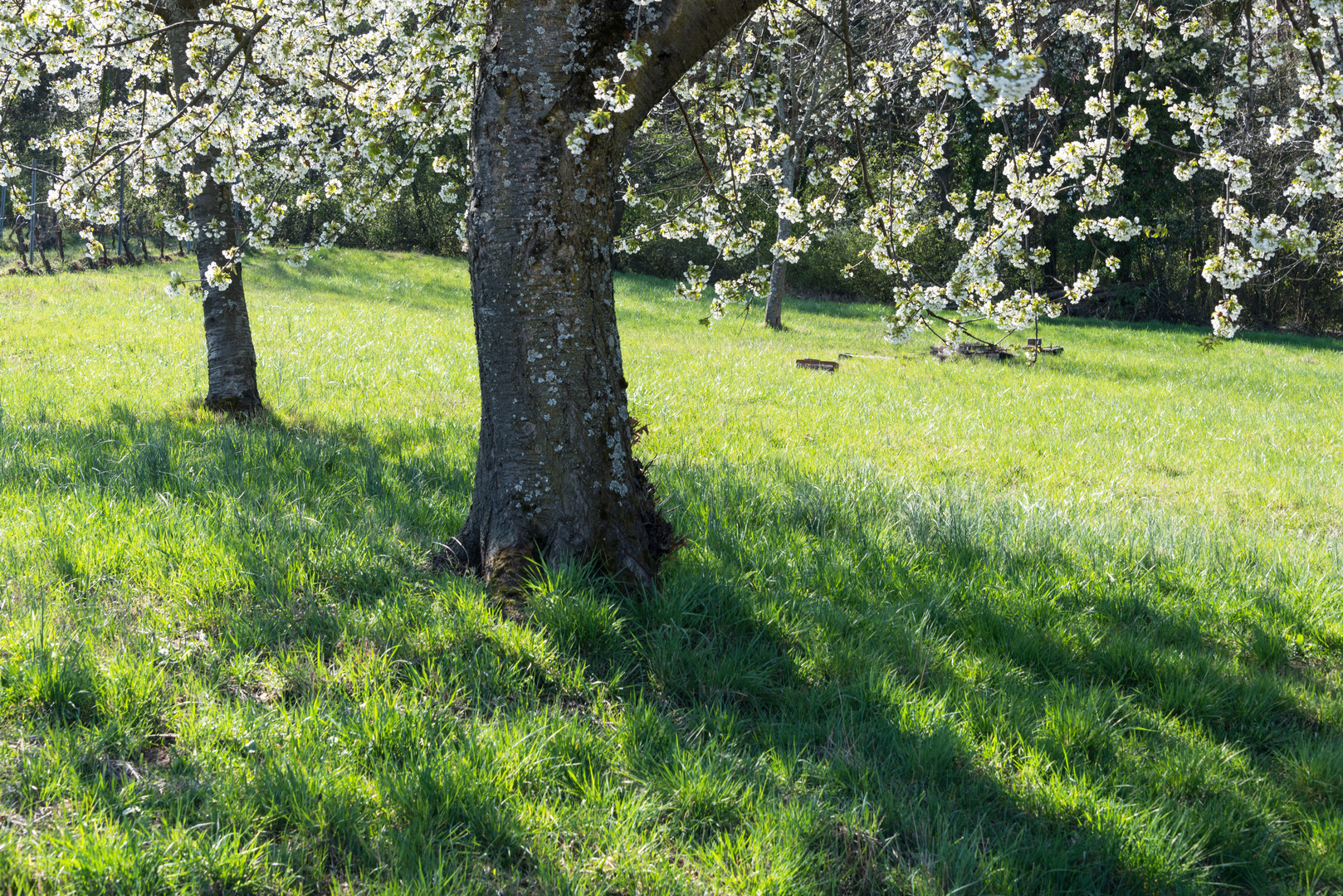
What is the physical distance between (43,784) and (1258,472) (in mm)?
9029

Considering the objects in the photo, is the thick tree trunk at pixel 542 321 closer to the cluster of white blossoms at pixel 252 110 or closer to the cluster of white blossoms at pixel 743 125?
the cluster of white blossoms at pixel 743 125

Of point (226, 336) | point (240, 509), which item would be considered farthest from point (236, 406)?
point (240, 509)

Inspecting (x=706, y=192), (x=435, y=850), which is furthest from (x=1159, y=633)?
(x=706, y=192)

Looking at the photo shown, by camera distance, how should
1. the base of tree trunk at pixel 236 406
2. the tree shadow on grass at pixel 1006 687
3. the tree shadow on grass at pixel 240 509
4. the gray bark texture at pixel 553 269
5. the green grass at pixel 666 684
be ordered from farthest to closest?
the base of tree trunk at pixel 236 406 < the tree shadow on grass at pixel 240 509 < the gray bark texture at pixel 553 269 < the tree shadow on grass at pixel 1006 687 < the green grass at pixel 666 684

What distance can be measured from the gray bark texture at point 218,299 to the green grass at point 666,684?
0.70 meters

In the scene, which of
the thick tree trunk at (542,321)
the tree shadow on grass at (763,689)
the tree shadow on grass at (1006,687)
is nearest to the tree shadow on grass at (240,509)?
the tree shadow on grass at (763,689)

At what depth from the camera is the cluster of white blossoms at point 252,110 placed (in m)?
4.74

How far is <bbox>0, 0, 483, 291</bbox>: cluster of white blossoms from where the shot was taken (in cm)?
474

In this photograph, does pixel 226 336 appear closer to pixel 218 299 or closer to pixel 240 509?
pixel 218 299

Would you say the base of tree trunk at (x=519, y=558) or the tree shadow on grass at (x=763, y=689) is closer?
the tree shadow on grass at (x=763, y=689)

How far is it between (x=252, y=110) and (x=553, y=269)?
3673 millimetres

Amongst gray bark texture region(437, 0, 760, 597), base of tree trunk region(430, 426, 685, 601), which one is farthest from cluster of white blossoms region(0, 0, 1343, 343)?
base of tree trunk region(430, 426, 685, 601)

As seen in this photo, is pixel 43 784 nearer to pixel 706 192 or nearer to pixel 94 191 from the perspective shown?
pixel 94 191

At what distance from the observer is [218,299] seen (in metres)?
7.11
